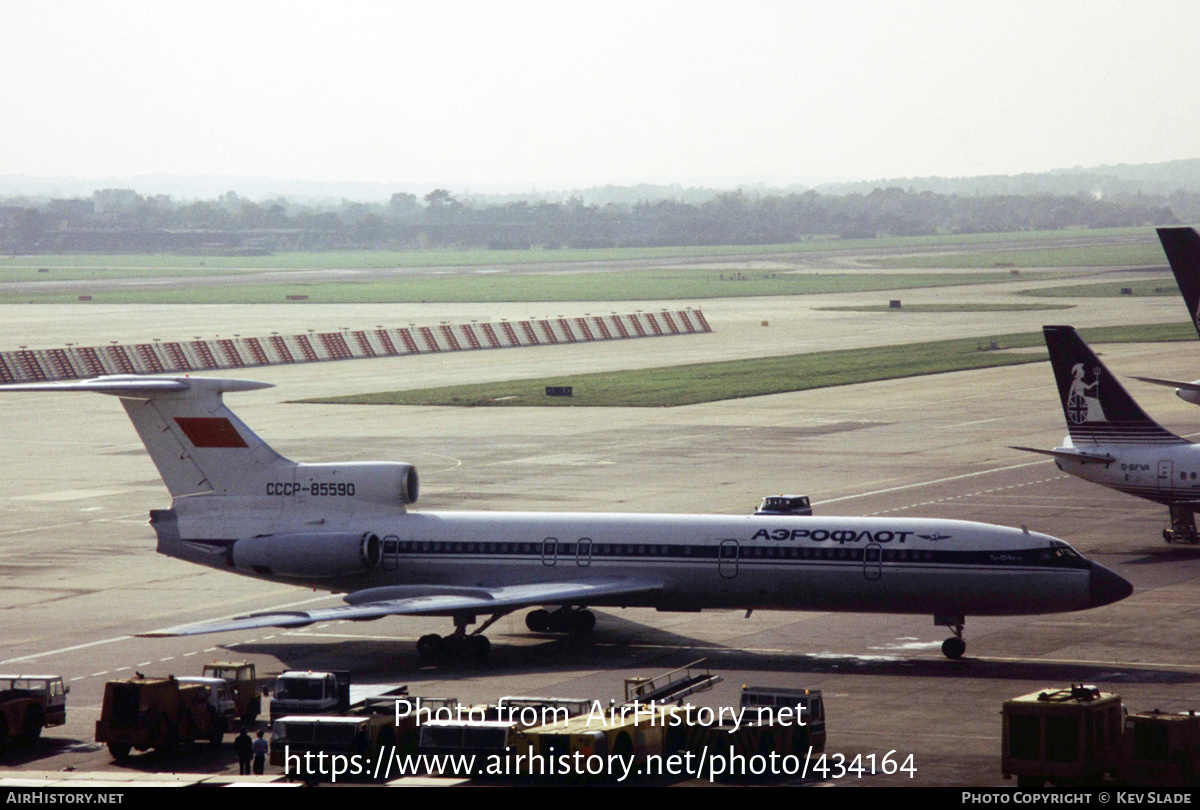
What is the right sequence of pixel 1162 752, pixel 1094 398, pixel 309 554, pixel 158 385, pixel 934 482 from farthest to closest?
pixel 934 482, pixel 1094 398, pixel 158 385, pixel 309 554, pixel 1162 752

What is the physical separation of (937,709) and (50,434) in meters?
57.6

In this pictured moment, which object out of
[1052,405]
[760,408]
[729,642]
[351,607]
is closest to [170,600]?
[351,607]

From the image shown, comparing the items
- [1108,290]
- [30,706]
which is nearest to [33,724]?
[30,706]

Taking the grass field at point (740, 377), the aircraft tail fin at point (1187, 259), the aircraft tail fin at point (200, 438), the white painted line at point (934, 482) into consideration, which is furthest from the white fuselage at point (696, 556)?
the grass field at point (740, 377)

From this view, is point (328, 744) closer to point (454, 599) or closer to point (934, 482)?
point (454, 599)

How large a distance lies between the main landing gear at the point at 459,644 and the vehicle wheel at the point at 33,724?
374 inches

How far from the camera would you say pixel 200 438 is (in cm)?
4109

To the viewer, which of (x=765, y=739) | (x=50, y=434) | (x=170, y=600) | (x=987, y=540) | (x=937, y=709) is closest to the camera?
(x=765, y=739)

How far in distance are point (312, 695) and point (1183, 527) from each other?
102 feet

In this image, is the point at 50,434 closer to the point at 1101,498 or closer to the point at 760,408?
the point at 760,408

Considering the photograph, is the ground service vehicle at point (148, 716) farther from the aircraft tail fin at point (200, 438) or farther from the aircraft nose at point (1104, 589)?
the aircraft nose at point (1104, 589)

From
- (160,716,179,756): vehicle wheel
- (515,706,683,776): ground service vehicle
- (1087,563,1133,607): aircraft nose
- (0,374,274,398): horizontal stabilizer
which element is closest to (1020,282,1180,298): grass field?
(1087,563,1133,607): aircraft nose

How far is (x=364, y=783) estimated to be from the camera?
26.7 metres

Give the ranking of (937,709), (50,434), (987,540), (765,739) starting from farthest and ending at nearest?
(50,434) → (987,540) → (937,709) → (765,739)
